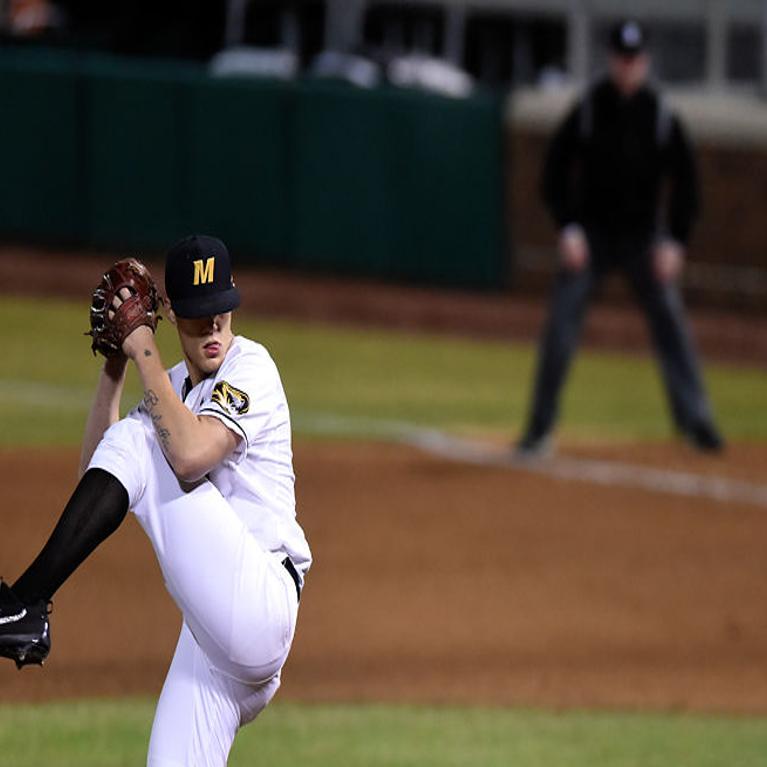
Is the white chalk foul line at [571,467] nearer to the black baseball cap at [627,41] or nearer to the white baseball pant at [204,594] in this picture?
the black baseball cap at [627,41]

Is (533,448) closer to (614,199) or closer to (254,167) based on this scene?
(614,199)

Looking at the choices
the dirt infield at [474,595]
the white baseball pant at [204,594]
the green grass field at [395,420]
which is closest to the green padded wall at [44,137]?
the green grass field at [395,420]

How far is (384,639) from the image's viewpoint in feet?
27.5

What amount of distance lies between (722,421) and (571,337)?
2.45m

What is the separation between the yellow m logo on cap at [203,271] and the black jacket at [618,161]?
21.5ft

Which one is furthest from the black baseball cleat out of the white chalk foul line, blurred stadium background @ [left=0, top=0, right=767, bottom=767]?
blurred stadium background @ [left=0, top=0, right=767, bottom=767]

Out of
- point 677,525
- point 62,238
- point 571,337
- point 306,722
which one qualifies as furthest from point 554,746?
point 62,238

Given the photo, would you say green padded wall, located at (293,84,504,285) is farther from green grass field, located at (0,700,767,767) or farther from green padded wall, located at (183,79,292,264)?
green grass field, located at (0,700,767,767)

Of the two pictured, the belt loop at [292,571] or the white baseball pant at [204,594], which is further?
the belt loop at [292,571]

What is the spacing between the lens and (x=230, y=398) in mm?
→ 4480

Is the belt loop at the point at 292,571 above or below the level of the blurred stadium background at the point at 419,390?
above

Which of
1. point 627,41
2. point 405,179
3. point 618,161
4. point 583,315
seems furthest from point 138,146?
point 627,41

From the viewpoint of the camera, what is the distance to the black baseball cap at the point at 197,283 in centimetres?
451

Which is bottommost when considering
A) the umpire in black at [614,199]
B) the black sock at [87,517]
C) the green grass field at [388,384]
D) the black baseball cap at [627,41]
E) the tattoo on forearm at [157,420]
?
the green grass field at [388,384]
